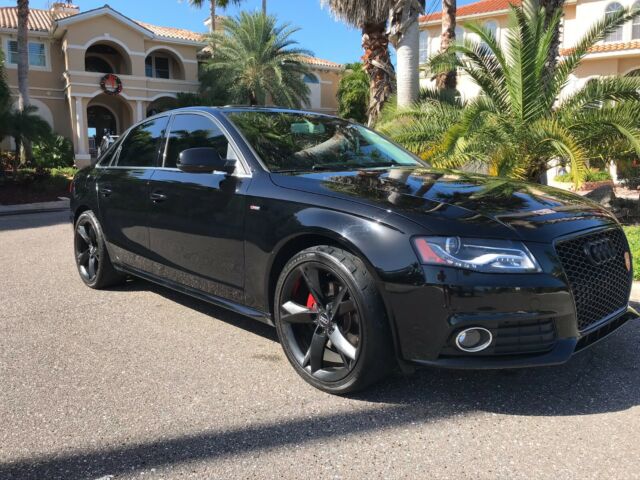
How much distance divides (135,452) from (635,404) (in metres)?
2.58

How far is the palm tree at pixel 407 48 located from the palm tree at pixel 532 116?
5.96 ft

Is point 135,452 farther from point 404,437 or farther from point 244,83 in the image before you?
point 244,83

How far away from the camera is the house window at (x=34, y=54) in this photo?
99.0 feet

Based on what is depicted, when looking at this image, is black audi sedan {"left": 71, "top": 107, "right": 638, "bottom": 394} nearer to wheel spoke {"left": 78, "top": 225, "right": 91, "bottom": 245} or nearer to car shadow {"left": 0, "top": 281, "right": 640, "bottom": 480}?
car shadow {"left": 0, "top": 281, "right": 640, "bottom": 480}

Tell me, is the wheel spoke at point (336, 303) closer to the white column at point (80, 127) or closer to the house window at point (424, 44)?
the white column at point (80, 127)

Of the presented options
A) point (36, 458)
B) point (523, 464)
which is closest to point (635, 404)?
point (523, 464)

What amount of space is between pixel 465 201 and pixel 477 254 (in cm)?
46

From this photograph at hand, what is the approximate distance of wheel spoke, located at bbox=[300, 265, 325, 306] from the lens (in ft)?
10.4

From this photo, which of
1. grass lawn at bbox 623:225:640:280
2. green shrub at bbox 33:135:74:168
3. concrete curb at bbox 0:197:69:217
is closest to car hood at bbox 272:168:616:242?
grass lawn at bbox 623:225:640:280

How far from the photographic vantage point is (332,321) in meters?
3.11

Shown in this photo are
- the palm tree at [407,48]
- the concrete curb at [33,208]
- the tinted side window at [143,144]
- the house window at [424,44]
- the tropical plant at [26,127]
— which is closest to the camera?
the tinted side window at [143,144]

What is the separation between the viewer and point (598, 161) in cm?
935

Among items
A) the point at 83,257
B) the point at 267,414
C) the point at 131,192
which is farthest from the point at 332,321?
the point at 83,257

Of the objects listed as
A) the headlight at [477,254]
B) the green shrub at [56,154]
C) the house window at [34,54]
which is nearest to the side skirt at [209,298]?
the headlight at [477,254]
